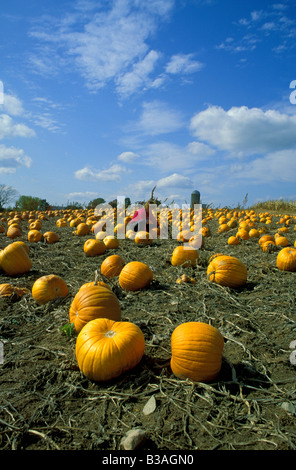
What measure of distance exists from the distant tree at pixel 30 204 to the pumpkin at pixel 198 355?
26.7 m

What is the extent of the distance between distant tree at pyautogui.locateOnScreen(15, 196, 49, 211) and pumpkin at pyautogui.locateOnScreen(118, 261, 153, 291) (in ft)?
80.0

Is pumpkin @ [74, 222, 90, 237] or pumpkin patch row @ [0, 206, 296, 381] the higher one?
pumpkin @ [74, 222, 90, 237]

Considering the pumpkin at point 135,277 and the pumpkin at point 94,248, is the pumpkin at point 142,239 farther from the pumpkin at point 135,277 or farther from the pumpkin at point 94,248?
the pumpkin at point 135,277

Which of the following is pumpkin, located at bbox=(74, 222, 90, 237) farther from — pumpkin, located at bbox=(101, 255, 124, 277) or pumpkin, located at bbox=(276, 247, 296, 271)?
pumpkin, located at bbox=(276, 247, 296, 271)

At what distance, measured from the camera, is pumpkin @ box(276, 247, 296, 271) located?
17.8 ft

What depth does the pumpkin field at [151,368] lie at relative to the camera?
6.43 ft

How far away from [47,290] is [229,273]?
9.08 feet

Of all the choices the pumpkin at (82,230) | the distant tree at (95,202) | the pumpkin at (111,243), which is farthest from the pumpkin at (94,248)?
the distant tree at (95,202)

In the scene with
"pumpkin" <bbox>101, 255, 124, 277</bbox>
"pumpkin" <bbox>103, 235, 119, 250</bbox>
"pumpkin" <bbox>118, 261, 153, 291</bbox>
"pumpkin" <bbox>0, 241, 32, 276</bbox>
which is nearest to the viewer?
"pumpkin" <bbox>118, 261, 153, 291</bbox>

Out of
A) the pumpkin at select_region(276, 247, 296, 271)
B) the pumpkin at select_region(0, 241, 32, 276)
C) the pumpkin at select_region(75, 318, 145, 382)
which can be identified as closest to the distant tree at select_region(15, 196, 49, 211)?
the pumpkin at select_region(0, 241, 32, 276)

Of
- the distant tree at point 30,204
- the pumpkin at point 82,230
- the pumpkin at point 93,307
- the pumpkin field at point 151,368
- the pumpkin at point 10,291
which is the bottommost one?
the pumpkin field at point 151,368

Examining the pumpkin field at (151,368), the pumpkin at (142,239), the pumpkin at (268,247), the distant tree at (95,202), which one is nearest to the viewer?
the pumpkin field at (151,368)

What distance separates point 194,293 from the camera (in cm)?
443
